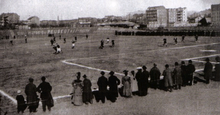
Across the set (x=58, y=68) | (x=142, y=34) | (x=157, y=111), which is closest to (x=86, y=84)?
(x=157, y=111)

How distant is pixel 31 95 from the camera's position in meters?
8.77

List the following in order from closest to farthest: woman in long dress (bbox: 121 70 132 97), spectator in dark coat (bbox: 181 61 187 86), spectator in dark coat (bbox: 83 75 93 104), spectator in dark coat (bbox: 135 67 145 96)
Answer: spectator in dark coat (bbox: 83 75 93 104) < woman in long dress (bbox: 121 70 132 97) < spectator in dark coat (bbox: 135 67 145 96) < spectator in dark coat (bbox: 181 61 187 86)

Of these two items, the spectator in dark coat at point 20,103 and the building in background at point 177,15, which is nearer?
the spectator in dark coat at point 20,103

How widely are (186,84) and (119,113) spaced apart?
17.3 ft

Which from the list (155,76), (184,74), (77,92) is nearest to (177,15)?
(184,74)

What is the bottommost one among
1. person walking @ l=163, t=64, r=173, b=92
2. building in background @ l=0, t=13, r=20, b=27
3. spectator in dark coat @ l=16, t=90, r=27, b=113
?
spectator in dark coat @ l=16, t=90, r=27, b=113

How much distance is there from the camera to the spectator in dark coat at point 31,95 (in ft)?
28.6

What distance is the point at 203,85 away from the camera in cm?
1200

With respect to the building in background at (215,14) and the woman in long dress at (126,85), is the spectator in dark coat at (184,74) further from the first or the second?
the building in background at (215,14)

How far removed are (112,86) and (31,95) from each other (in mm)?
3461

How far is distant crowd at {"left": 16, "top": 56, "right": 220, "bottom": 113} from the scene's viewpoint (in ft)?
28.9

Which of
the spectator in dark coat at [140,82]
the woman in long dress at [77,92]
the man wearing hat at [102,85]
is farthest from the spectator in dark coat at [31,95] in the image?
the spectator in dark coat at [140,82]

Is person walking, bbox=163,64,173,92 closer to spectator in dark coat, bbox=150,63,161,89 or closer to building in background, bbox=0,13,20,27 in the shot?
spectator in dark coat, bbox=150,63,161,89

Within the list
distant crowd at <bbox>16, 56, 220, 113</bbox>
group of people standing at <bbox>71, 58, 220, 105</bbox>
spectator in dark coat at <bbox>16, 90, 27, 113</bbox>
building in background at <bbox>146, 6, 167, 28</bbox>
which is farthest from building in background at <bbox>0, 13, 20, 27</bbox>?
group of people standing at <bbox>71, 58, 220, 105</bbox>
